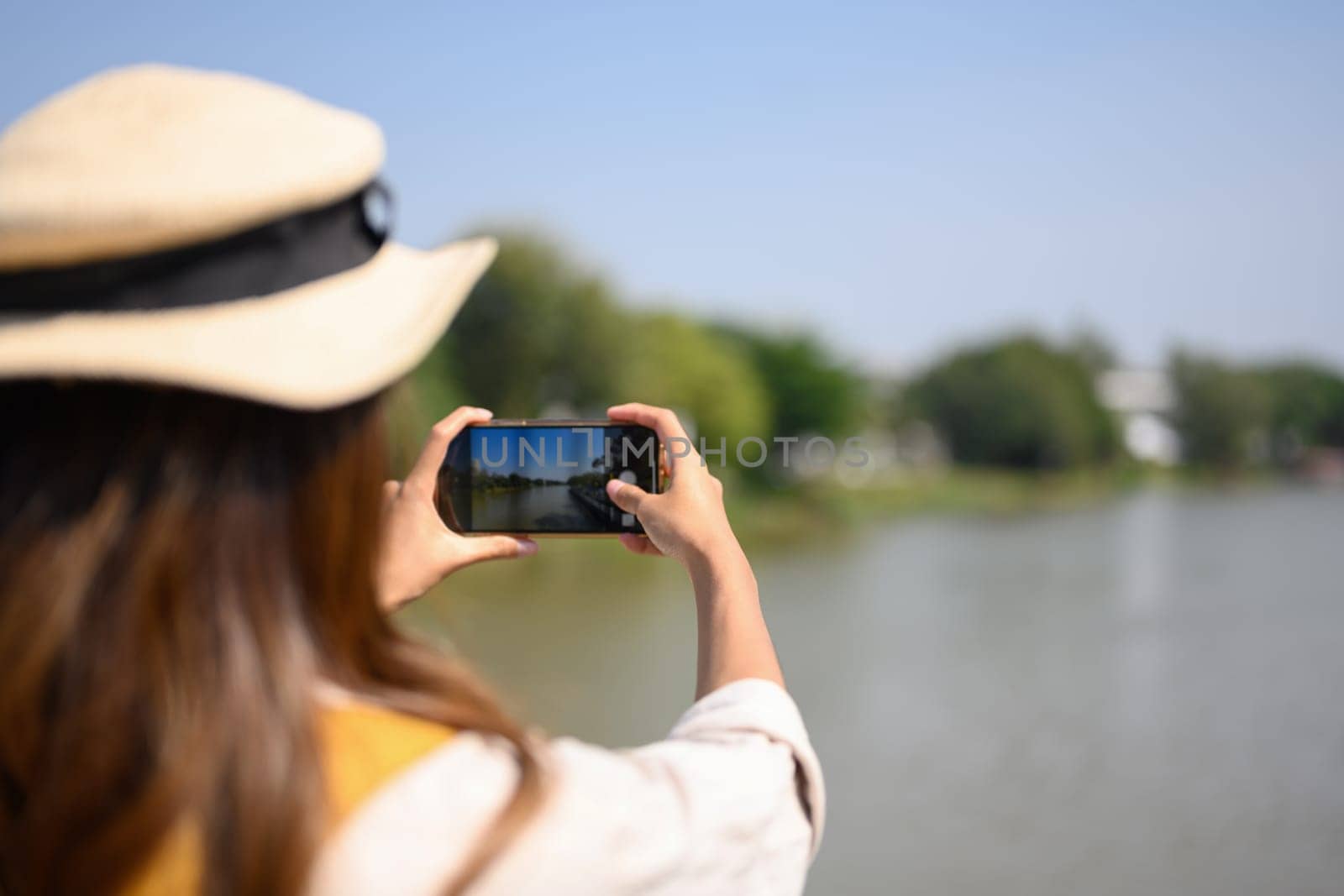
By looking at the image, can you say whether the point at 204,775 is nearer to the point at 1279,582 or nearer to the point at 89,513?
the point at 89,513

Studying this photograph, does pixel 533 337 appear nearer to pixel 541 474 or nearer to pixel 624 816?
pixel 541 474

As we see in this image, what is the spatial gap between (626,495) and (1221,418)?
36.5 metres

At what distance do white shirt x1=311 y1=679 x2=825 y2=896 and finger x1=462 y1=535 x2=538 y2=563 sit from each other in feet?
1.11

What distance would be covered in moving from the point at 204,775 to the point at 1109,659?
11.9 m

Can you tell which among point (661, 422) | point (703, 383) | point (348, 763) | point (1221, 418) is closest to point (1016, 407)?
point (1221, 418)

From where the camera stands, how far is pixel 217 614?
1.72 feet

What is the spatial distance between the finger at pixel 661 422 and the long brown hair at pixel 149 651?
1.19ft

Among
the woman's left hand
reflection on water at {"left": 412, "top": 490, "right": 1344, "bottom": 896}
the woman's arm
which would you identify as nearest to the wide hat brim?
the woman's arm

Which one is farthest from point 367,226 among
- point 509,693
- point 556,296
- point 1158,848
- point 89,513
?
point 556,296

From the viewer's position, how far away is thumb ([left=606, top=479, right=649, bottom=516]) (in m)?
0.90

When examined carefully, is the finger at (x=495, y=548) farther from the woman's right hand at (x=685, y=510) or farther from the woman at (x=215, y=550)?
the woman at (x=215, y=550)

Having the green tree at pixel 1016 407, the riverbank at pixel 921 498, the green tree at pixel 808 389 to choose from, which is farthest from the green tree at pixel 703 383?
the green tree at pixel 1016 407

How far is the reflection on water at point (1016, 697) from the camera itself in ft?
22.6

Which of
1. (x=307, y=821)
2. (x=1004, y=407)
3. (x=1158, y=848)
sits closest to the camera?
(x=307, y=821)
